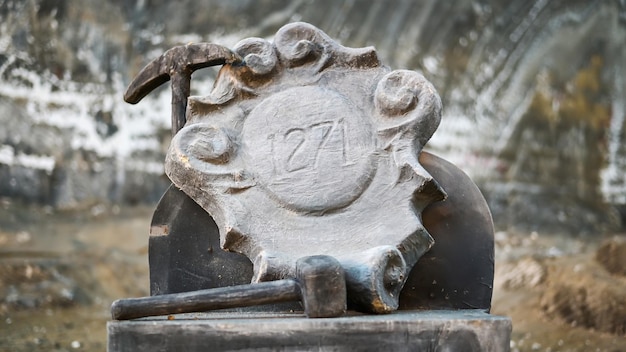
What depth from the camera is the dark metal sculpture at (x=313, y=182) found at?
8.46ft

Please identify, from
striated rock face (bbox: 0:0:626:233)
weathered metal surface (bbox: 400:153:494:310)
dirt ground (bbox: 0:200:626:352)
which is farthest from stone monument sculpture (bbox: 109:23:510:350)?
striated rock face (bbox: 0:0:626:233)

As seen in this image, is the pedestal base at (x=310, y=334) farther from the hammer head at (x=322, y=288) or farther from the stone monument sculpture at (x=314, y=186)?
the stone monument sculpture at (x=314, y=186)

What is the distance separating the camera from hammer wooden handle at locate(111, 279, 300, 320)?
220 cm

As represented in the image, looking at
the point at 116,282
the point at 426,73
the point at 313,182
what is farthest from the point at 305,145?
the point at 426,73

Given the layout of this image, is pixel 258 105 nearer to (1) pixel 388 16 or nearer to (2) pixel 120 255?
(2) pixel 120 255

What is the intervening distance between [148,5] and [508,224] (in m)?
3.27

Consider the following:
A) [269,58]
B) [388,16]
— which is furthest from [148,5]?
[269,58]

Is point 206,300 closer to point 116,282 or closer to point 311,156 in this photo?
point 311,156

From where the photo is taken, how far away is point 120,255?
608cm

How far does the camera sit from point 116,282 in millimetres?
5727

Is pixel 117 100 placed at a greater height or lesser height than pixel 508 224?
greater

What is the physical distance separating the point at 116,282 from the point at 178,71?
3.08 metres

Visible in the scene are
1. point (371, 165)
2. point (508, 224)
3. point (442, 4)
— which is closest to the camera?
point (371, 165)

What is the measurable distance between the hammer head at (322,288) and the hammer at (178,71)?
2.88 ft
